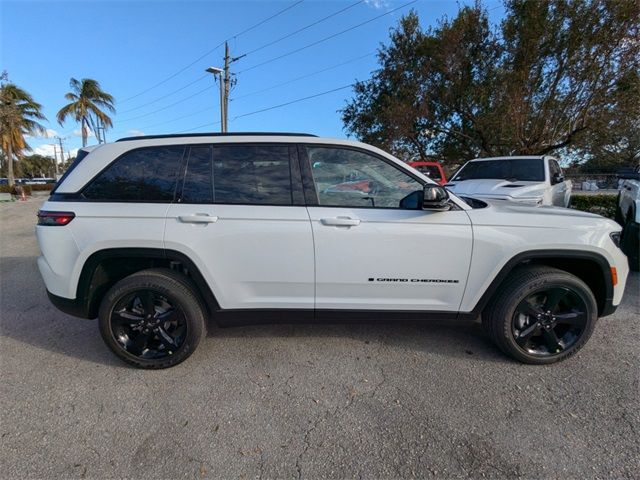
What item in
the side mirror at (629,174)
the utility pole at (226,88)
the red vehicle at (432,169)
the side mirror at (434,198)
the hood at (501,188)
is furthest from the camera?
the utility pole at (226,88)

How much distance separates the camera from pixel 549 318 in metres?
2.80

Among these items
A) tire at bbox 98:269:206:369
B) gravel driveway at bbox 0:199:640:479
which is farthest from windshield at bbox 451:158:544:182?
tire at bbox 98:269:206:369

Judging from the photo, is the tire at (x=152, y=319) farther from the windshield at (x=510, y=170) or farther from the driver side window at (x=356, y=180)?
the windshield at (x=510, y=170)

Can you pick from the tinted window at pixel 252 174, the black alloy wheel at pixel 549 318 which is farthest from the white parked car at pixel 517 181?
the tinted window at pixel 252 174

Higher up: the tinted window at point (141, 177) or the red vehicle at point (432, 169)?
the red vehicle at point (432, 169)

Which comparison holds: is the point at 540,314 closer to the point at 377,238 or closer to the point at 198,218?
the point at 377,238

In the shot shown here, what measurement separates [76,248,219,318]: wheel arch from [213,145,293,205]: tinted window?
1.96 feet

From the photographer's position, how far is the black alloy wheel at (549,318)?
9.13 ft

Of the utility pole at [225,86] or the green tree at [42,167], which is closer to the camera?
the utility pole at [225,86]

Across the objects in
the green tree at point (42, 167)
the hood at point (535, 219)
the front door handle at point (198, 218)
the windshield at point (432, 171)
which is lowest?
the front door handle at point (198, 218)

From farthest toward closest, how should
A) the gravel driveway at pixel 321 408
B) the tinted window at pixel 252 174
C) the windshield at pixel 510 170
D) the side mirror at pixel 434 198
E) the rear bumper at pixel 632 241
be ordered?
the windshield at pixel 510 170, the rear bumper at pixel 632 241, the tinted window at pixel 252 174, the side mirror at pixel 434 198, the gravel driveway at pixel 321 408

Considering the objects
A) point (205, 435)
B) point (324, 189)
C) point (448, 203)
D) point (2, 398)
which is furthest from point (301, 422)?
point (2, 398)

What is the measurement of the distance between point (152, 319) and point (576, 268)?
3580mm

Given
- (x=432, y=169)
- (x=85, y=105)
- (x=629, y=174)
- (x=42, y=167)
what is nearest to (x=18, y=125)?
(x=85, y=105)
